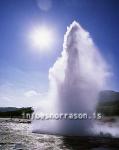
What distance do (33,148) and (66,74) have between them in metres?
26.1

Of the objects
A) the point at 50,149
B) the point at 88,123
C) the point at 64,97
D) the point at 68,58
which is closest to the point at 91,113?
the point at 88,123

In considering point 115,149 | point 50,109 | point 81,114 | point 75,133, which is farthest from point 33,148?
point 50,109

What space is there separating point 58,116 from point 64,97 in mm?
4466

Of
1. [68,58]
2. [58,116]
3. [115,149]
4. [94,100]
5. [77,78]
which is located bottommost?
[115,149]

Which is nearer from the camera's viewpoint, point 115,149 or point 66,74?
point 115,149

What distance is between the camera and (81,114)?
4566 centimetres

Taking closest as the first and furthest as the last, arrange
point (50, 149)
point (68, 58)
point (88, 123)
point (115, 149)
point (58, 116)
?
point (50, 149), point (115, 149), point (88, 123), point (58, 116), point (68, 58)

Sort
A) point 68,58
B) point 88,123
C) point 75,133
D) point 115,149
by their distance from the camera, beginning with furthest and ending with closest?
point 68,58 < point 88,123 < point 75,133 < point 115,149

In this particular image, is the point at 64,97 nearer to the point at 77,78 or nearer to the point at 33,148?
the point at 77,78

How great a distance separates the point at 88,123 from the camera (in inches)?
1790

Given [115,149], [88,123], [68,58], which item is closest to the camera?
[115,149]

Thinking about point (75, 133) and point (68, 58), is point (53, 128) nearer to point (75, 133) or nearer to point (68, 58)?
point (75, 133)

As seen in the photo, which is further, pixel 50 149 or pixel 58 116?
pixel 58 116

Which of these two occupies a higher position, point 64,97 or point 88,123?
point 64,97
